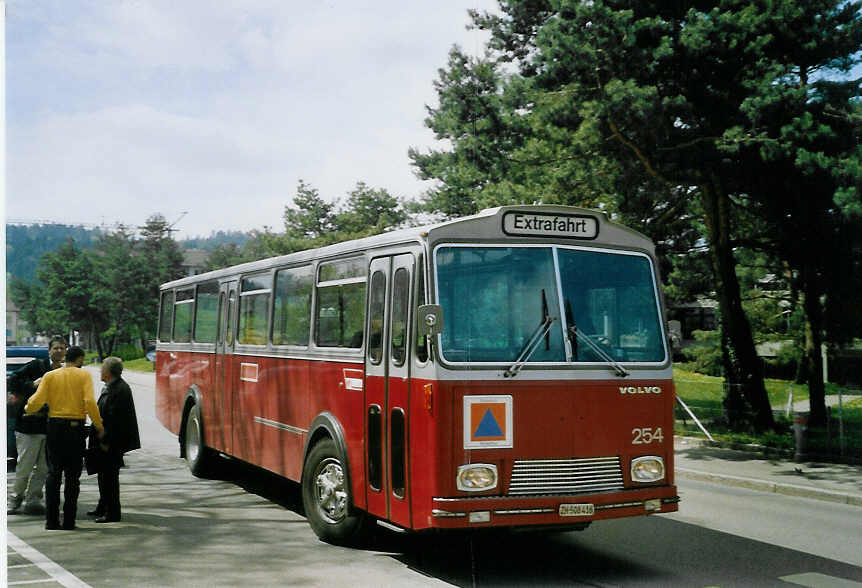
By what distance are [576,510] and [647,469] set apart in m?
0.88

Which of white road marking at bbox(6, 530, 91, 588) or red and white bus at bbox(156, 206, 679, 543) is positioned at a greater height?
red and white bus at bbox(156, 206, 679, 543)

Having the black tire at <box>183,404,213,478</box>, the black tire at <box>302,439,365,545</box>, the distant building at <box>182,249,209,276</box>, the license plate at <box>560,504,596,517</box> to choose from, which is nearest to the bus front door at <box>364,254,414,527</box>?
the black tire at <box>302,439,365,545</box>

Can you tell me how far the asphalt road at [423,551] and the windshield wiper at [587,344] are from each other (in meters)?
1.73

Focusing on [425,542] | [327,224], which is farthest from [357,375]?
[327,224]

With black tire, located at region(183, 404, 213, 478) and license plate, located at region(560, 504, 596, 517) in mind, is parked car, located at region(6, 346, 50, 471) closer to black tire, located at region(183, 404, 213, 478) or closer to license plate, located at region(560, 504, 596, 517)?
black tire, located at region(183, 404, 213, 478)

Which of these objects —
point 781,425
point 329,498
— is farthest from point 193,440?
point 781,425

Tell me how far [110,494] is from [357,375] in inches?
132

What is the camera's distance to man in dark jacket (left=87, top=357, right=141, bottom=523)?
9320mm

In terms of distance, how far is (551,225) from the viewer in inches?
299

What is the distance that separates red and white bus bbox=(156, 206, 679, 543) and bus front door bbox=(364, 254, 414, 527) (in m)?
0.02

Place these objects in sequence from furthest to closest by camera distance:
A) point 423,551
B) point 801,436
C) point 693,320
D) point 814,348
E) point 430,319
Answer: point 693,320
point 814,348
point 801,436
point 423,551
point 430,319

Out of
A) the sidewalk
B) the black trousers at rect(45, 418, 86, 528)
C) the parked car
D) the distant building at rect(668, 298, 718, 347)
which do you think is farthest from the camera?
the distant building at rect(668, 298, 718, 347)

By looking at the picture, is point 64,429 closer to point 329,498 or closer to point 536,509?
point 329,498

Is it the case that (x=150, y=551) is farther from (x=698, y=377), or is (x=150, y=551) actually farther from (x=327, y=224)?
(x=327, y=224)
